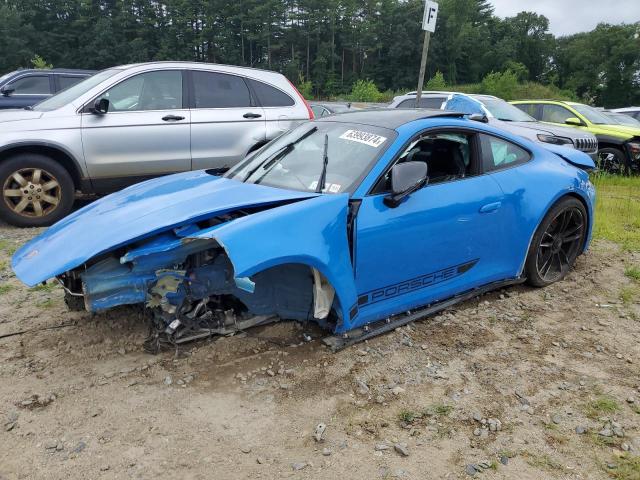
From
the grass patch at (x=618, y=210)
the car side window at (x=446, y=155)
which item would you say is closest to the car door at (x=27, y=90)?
the car side window at (x=446, y=155)

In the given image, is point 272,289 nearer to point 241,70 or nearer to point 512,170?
point 512,170

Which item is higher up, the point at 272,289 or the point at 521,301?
the point at 272,289

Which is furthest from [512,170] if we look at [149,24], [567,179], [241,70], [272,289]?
[149,24]

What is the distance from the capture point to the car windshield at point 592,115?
→ 36.6ft

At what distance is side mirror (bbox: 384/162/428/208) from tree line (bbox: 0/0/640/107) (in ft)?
209

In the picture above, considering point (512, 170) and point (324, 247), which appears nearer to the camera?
point (324, 247)

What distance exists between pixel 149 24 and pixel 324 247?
272 ft

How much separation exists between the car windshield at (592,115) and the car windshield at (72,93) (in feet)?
32.3

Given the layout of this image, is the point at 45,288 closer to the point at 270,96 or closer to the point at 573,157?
the point at 270,96

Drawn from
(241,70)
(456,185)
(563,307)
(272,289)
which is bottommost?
(563,307)

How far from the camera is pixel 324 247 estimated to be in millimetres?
2791

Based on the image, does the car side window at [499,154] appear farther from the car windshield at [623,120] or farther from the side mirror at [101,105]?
the car windshield at [623,120]

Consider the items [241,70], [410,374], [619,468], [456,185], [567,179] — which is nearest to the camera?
[619,468]

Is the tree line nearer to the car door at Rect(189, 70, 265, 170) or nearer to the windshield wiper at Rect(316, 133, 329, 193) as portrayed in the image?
the car door at Rect(189, 70, 265, 170)
